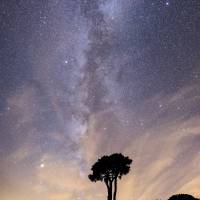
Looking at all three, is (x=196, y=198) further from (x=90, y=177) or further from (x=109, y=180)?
(x=90, y=177)

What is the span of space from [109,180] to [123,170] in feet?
8.05

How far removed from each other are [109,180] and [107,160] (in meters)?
2.85

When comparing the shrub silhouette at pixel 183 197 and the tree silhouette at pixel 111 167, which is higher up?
the tree silhouette at pixel 111 167

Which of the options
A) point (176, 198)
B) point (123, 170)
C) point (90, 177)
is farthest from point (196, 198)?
point (90, 177)

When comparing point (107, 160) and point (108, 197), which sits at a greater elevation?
point (107, 160)

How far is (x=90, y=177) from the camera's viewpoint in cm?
5056

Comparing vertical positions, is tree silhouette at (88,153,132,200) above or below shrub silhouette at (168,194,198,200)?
above

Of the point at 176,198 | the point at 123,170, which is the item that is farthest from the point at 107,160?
the point at 176,198

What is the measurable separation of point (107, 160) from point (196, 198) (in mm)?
13213

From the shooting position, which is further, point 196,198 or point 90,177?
point 90,177

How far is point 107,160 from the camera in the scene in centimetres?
4891

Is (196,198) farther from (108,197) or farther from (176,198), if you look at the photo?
(108,197)

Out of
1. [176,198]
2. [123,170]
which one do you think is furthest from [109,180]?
[176,198]

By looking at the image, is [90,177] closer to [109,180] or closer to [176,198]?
[109,180]
